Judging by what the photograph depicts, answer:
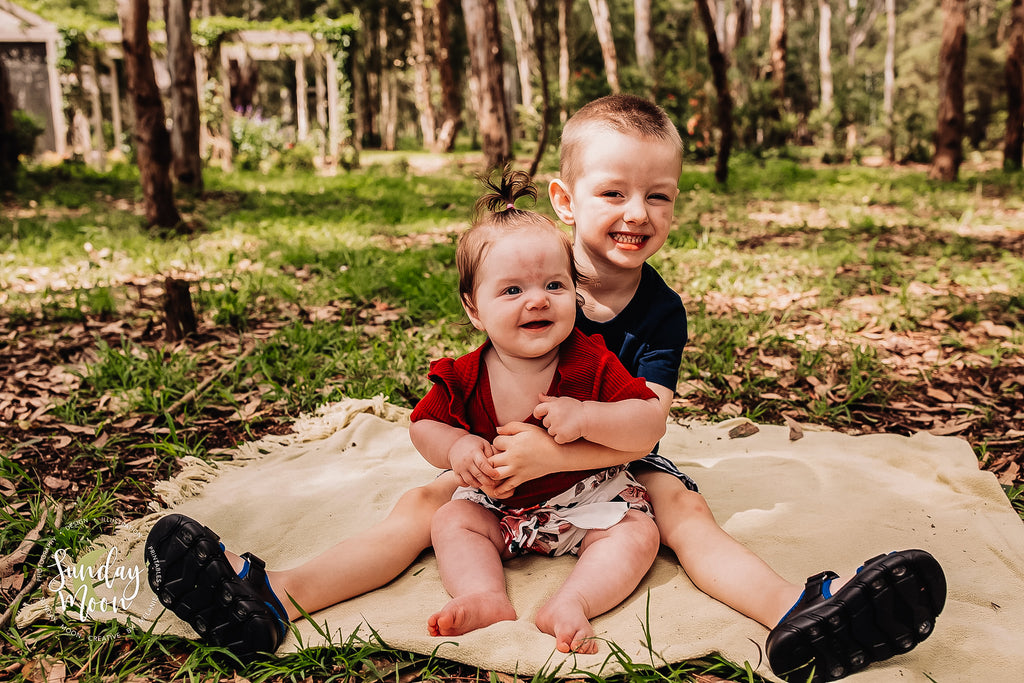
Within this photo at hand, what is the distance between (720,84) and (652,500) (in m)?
9.75

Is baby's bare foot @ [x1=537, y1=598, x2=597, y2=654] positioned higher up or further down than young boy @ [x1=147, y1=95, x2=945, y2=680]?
further down

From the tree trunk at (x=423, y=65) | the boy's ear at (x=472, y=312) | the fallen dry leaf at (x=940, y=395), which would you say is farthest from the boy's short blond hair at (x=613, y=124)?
the tree trunk at (x=423, y=65)

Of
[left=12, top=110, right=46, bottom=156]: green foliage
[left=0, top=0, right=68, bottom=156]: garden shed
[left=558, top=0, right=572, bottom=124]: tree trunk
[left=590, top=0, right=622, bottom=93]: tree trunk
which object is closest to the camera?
[left=12, top=110, right=46, bottom=156]: green foliage

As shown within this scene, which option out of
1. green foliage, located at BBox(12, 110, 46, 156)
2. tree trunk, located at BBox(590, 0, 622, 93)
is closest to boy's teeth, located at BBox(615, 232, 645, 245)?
green foliage, located at BBox(12, 110, 46, 156)

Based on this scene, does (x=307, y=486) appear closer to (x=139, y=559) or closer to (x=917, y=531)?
(x=139, y=559)

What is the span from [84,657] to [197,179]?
936 cm

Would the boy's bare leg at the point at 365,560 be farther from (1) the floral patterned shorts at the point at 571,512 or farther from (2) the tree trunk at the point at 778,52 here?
(2) the tree trunk at the point at 778,52

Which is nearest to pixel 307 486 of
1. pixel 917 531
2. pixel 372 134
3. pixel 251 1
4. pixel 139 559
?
pixel 139 559

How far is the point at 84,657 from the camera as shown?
6.37 feet

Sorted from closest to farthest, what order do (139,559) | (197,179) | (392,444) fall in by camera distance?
1. (139,559)
2. (392,444)
3. (197,179)

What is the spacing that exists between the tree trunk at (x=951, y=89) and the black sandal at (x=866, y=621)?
1163cm

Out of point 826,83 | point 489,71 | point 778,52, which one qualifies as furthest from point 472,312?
point 826,83

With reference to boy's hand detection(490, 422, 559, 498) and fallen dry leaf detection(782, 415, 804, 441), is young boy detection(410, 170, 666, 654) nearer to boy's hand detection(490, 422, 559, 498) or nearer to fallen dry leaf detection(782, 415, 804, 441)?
boy's hand detection(490, 422, 559, 498)

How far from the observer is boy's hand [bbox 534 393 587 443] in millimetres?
1930
